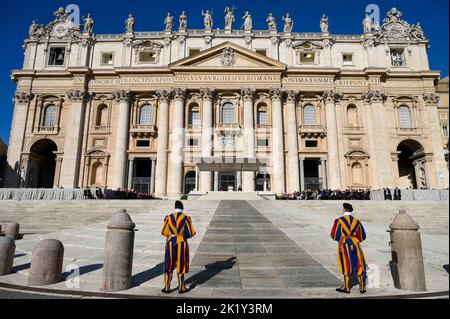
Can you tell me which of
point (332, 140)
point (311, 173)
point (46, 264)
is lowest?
point (46, 264)

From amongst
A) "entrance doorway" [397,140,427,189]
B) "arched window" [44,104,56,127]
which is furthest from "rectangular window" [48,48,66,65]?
"entrance doorway" [397,140,427,189]

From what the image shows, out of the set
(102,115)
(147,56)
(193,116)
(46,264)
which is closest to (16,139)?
(102,115)

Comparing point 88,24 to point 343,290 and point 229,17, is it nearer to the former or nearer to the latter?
point 229,17

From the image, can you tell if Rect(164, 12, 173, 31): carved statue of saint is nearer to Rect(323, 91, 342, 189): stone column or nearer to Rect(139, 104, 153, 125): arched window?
Rect(139, 104, 153, 125): arched window

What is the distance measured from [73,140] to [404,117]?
45.5 meters

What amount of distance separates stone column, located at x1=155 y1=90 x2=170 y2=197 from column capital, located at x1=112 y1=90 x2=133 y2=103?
411cm

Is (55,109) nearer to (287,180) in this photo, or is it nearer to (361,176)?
(287,180)

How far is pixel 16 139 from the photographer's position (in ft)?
120

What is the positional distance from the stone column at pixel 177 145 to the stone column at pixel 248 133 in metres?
8.28

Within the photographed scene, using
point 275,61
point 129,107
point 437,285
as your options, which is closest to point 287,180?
point 275,61

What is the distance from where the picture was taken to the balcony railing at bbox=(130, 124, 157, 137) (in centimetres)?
3716

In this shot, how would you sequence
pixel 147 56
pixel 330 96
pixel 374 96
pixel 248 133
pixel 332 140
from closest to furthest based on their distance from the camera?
1. pixel 248 133
2. pixel 332 140
3. pixel 374 96
4. pixel 330 96
5. pixel 147 56

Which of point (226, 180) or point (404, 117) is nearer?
point (226, 180)

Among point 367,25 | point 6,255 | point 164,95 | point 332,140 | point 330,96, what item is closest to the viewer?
point 6,255
